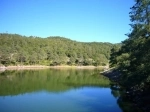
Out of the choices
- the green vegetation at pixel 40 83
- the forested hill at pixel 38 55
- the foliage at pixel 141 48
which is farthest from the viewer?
the forested hill at pixel 38 55

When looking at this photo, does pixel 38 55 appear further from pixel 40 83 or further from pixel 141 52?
pixel 141 52

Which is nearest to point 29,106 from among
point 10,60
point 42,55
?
point 10,60

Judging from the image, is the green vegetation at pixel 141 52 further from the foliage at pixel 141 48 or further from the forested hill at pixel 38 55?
the forested hill at pixel 38 55

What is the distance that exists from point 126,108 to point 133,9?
1304 centimetres

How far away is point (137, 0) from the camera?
28.9 meters

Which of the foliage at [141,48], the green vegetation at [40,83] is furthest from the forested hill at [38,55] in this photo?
the foliage at [141,48]

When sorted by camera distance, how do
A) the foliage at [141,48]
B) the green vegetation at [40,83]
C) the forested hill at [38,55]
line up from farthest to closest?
the forested hill at [38,55], the green vegetation at [40,83], the foliage at [141,48]

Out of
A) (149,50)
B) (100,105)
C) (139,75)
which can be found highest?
(149,50)

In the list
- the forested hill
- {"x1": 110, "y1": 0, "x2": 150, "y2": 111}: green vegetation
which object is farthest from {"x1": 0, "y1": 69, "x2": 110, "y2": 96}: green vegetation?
the forested hill

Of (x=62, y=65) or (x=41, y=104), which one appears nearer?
(x=41, y=104)

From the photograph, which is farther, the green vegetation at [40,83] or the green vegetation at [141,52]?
the green vegetation at [40,83]

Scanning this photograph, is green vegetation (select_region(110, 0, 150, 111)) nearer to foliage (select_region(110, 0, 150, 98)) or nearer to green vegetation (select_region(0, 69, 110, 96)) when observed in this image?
foliage (select_region(110, 0, 150, 98))

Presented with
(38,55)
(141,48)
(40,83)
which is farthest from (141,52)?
(38,55)

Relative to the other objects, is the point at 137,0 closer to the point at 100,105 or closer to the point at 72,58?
the point at 100,105
